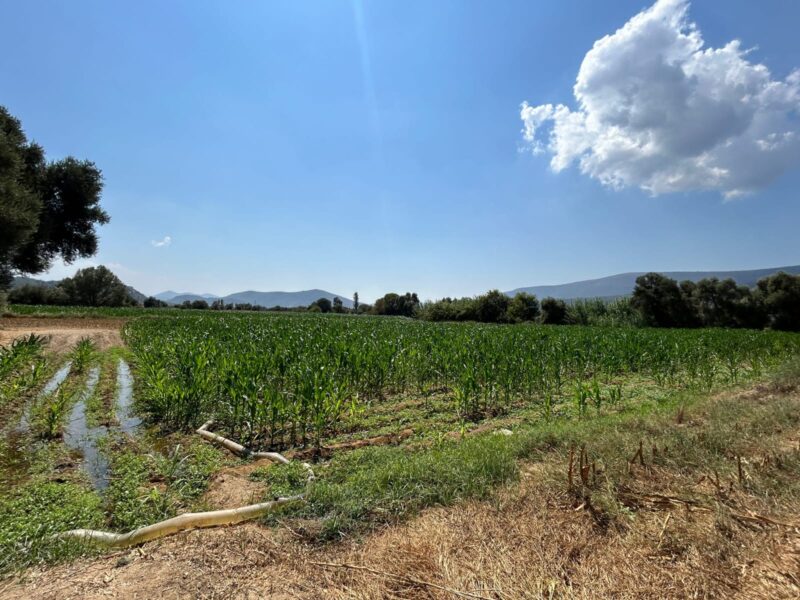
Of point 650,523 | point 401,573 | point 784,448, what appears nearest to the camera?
point 401,573

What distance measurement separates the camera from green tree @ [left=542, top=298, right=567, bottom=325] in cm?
4753

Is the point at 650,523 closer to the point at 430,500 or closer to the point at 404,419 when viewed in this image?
the point at 430,500

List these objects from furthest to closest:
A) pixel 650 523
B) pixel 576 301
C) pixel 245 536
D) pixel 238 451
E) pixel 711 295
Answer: pixel 576 301, pixel 711 295, pixel 238 451, pixel 245 536, pixel 650 523

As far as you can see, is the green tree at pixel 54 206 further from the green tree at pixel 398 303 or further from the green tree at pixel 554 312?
the green tree at pixel 398 303

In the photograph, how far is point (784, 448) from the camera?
14.4ft

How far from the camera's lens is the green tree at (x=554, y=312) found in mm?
47531

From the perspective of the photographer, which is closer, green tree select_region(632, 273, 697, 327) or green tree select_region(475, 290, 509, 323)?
green tree select_region(632, 273, 697, 327)

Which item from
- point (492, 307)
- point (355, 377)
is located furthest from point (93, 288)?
point (355, 377)

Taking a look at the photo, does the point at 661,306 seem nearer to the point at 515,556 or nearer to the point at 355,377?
the point at 355,377

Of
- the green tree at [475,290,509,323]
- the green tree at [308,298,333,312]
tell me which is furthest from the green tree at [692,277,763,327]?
the green tree at [308,298,333,312]

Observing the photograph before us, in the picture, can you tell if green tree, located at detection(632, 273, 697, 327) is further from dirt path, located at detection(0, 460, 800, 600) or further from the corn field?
dirt path, located at detection(0, 460, 800, 600)

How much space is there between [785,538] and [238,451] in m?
5.97

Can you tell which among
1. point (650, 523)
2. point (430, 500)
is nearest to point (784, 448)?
point (650, 523)

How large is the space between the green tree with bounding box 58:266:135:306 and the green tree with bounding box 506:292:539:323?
72874 millimetres
